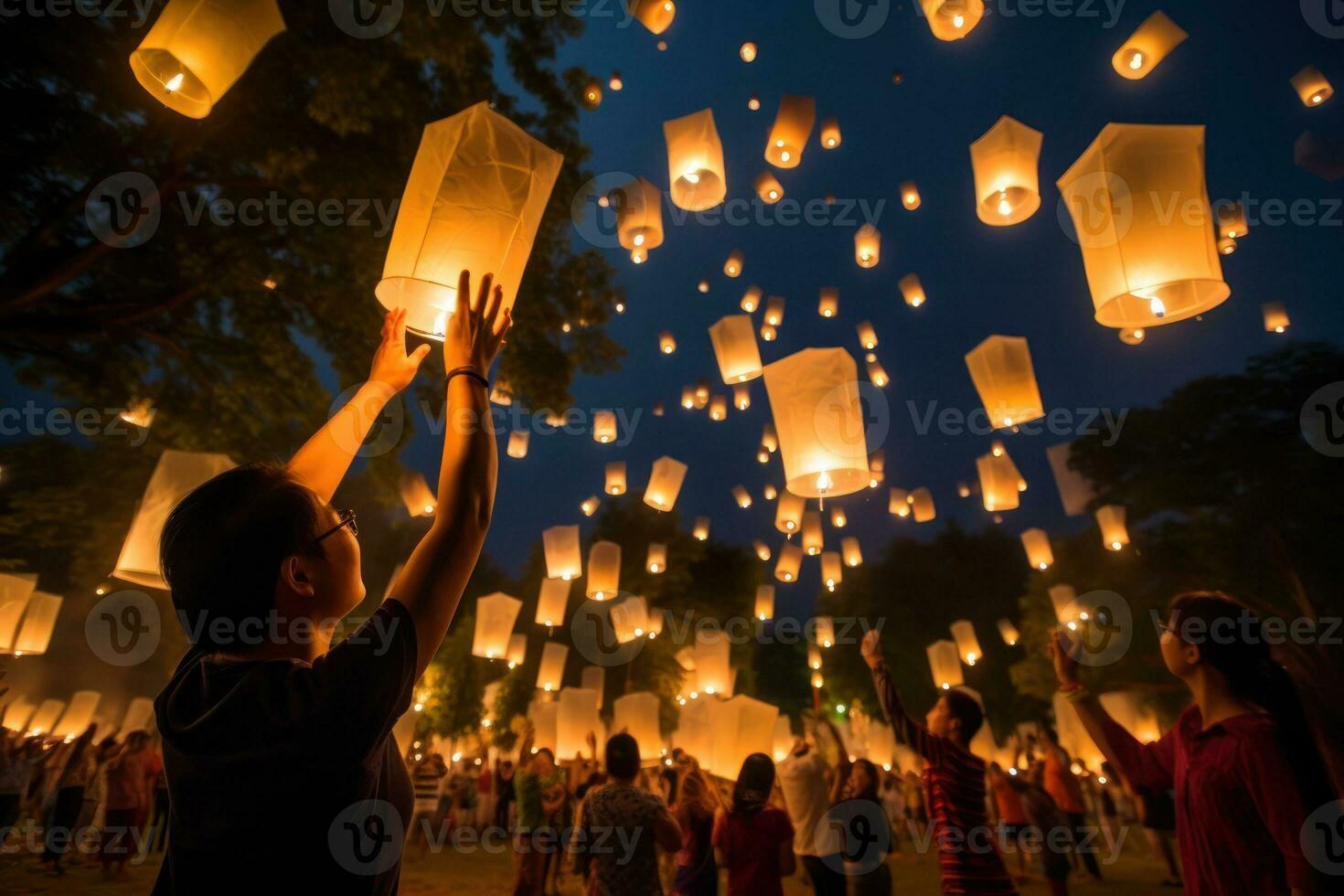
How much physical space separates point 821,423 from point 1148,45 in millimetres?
6640

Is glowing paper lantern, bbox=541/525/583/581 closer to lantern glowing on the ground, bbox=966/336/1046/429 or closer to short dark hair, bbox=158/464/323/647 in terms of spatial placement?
lantern glowing on the ground, bbox=966/336/1046/429

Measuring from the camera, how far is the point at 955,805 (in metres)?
3.75

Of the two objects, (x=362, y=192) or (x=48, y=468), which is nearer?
(x=362, y=192)

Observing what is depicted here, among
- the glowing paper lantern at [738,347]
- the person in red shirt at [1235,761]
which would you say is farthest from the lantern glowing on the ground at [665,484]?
the person in red shirt at [1235,761]

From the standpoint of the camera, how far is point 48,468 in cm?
1820

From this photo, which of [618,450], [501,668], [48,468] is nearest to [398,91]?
[48,468]

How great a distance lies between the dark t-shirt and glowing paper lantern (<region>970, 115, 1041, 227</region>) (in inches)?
228

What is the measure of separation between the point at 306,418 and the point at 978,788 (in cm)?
Answer: 815

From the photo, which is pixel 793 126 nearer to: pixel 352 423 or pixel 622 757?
pixel 622 757

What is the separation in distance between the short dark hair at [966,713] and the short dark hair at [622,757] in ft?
6.31

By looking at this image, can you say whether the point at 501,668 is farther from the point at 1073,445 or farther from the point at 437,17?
the point at 437,17

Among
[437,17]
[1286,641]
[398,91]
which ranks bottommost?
[1286,641]

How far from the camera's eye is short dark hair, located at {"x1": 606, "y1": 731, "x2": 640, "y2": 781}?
174 inches

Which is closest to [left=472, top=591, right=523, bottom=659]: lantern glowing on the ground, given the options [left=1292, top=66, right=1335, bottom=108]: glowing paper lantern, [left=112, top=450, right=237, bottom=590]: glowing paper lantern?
[left=112, top=450, right=237, bottom=590]: glowing paper lantern
